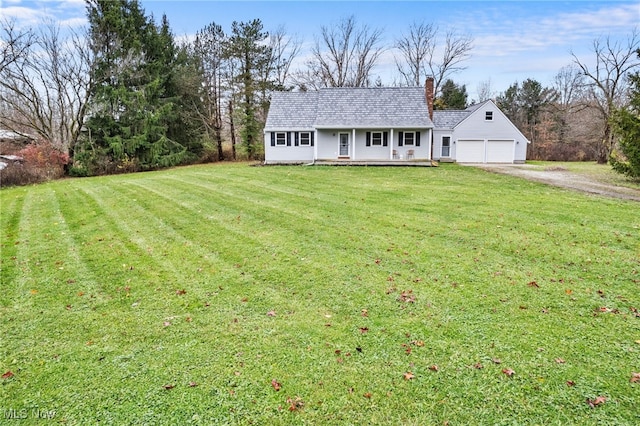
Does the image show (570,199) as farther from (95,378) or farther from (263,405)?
(95,378)

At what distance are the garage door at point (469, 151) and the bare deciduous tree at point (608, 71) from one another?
1022 centimetres

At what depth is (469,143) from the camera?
994 inches

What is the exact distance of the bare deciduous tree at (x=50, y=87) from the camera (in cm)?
2081

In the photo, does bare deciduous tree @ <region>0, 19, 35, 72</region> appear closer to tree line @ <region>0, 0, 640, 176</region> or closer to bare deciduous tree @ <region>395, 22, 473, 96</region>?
tree line @ <region>0, 0, 640, 176</region>

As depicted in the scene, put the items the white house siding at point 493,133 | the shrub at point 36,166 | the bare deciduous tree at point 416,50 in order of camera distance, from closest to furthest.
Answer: the shrub at point 36,166
the white house siding at point 493,133
the bare deciduous tree at point 416,50

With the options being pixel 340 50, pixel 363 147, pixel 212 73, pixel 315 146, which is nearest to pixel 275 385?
pixel 315 146

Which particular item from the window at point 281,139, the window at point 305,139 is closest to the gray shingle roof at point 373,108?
the window at point 305,139

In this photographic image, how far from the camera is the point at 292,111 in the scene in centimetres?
2455

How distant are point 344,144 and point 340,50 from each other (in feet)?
52.8

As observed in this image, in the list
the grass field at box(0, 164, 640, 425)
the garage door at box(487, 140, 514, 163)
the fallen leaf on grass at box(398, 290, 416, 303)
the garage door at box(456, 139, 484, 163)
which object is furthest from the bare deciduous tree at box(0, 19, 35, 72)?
the garage door at box(487, 140, 514, 163)

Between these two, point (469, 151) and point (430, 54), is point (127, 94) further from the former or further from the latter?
point (430, 54)

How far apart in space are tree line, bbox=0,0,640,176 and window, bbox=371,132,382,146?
8945 mm

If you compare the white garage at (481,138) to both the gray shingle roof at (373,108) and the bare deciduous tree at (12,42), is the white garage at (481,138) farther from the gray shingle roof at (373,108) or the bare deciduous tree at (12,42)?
the bare deciduous tree at (12,42)

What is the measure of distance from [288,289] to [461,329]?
2118 mm
